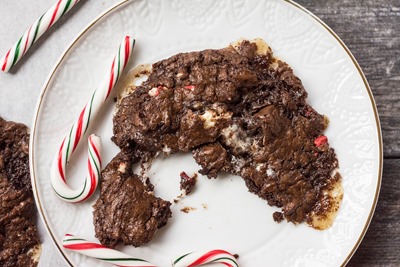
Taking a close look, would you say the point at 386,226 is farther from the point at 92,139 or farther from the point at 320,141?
the point at 92,139

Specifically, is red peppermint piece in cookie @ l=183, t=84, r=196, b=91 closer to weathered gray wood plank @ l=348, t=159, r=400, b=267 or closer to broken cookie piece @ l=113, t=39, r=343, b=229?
broken cookie piece @ l=113, t=39, r=343, b=229

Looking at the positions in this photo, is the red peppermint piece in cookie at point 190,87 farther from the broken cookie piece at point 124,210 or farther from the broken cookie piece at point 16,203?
the broken cookie piece at point 16,203

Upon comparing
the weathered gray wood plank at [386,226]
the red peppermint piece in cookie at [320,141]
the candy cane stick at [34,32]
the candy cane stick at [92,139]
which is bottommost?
the weathered gray wood plank at [386,226]

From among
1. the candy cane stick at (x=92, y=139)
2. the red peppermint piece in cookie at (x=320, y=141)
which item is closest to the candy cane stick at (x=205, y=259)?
the candy cane stick at (x=92, y=139)

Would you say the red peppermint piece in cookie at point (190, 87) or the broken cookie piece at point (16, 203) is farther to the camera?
the broken cookie piece at point (16, 203)

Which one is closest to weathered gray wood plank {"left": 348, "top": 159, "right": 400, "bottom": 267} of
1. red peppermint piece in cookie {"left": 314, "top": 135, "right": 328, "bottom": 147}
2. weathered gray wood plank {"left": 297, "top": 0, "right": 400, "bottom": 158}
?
weathered gray wood plank {"left": 297, "top": 0, "right": 400, "bottom": 158}

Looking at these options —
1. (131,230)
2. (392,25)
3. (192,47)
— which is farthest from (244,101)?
(392,25)

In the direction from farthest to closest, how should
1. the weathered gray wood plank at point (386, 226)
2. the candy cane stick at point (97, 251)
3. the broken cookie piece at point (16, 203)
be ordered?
1. the weathered gray wood plank at point (386, 226)
2. the broken cookie piece at point (16, 203)
3. the candy cane stick at point (97, 251)
